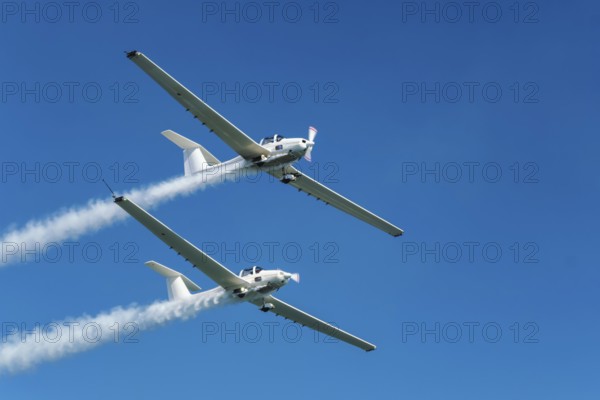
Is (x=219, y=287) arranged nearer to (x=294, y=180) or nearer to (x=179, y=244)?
(x=179, y=244)

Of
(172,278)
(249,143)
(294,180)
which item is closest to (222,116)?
(249,143)

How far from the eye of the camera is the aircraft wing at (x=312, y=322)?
194ft

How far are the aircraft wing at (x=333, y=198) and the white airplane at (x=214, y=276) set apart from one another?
5865mm

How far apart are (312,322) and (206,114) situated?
14.5m

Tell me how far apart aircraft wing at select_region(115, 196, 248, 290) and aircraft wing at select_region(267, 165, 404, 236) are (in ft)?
19.7

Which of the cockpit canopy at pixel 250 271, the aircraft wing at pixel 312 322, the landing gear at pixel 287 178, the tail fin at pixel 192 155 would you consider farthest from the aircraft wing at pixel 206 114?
the aircraft wing at pixel 312 322

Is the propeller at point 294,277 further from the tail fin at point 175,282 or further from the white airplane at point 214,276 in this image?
the tail fin at point 175,282

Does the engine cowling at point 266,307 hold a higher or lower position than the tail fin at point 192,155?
lower

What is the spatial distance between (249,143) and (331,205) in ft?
25.1

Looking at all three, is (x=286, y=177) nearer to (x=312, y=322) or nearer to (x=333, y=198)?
(x=333, y=198)

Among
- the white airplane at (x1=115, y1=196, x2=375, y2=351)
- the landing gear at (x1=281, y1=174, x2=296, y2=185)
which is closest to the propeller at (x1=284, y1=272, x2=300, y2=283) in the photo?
the white airplane at (x1=115, y1=196, x2=375, y2=351)

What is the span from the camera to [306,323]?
60.5m

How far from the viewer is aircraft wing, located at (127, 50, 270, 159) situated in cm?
5188

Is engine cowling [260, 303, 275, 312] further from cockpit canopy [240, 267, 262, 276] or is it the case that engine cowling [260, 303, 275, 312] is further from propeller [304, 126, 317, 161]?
propeller [304, 126, 317, 161]
